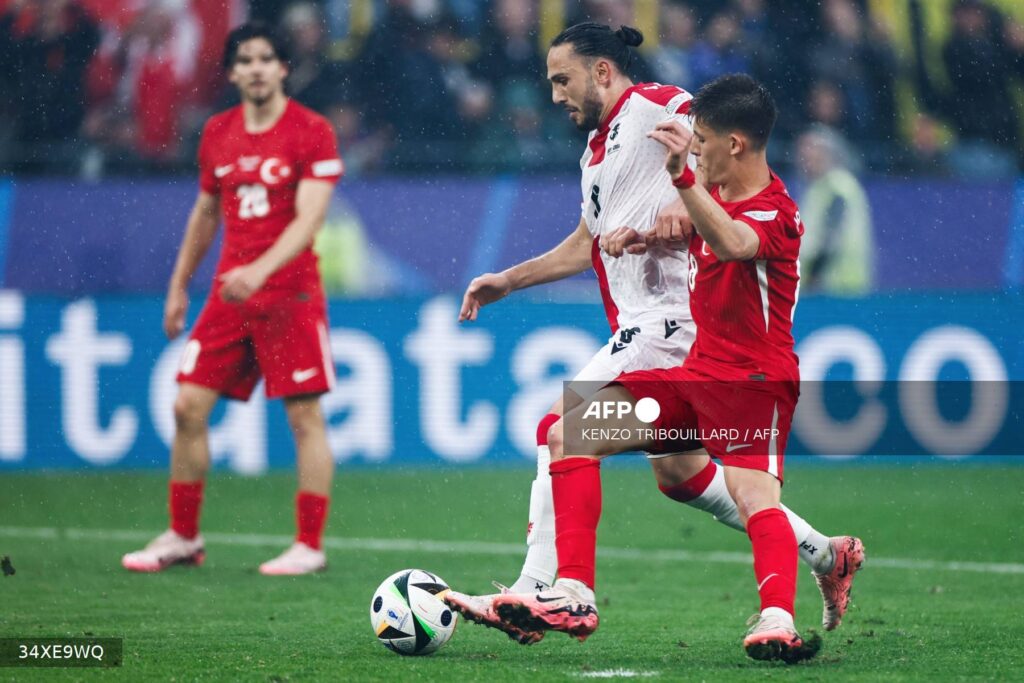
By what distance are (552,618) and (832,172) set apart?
676cm

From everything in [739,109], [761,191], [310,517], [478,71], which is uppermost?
[478,71]

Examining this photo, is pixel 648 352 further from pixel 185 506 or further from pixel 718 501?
pixel 185 506

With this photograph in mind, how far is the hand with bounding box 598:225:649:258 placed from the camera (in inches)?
180

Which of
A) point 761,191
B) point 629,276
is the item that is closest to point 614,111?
point 629,276

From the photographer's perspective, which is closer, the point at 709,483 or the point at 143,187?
the point at 709,483

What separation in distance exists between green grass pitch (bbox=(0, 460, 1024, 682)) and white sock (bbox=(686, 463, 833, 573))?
9.5 inches

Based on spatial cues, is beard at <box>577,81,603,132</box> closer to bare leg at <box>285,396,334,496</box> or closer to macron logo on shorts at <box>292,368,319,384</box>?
macron logo on shorts at <box>292,368,319,384</box>

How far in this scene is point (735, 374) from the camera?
176 inches

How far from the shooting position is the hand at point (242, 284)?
6258mm

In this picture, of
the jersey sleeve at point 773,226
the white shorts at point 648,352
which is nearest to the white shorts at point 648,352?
the white shorts at point 648,352

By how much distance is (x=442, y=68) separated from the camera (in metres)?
11.5

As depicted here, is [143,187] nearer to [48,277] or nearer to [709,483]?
[48,277]

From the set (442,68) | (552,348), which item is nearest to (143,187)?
(442,68)

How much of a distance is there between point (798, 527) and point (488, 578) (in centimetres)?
181
